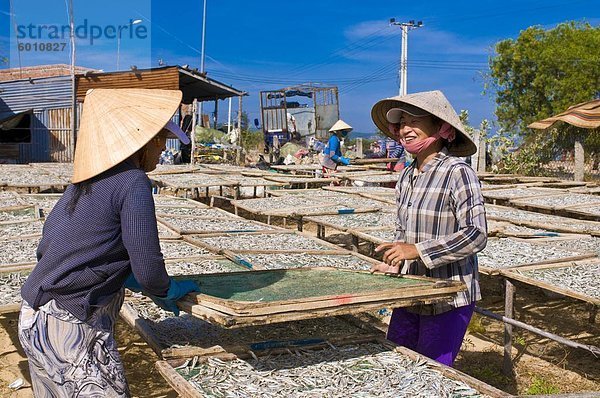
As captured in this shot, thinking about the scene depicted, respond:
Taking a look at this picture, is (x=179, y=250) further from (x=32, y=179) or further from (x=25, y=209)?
(x=32, y=179)

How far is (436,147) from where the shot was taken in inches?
109

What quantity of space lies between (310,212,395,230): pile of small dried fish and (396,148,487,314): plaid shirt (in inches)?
133

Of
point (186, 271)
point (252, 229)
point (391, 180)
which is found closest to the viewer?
point (186, 271)

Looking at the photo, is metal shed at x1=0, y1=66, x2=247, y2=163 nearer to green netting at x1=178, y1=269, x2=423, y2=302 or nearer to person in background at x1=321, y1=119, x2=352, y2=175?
person in background at x1=321, y1=119, x2=352, y2=175

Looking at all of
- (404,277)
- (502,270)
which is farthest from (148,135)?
(502,270)

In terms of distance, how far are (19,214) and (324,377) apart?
566cm

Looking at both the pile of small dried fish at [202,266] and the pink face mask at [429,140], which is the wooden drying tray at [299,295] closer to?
the pink face mask at [429,140]

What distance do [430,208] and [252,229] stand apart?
376 cm

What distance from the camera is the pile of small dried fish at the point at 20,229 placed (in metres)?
5.63

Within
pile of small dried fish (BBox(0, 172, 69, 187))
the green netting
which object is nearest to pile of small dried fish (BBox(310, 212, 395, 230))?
the green netting

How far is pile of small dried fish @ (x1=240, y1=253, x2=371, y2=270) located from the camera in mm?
4656

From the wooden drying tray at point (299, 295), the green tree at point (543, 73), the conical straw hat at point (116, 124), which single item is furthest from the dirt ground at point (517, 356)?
the green tree at point (543, 73)

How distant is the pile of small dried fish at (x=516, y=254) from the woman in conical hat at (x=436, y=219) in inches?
73.3

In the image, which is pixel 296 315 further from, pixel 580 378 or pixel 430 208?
pixel 580 378
